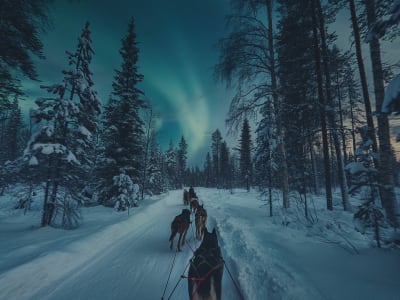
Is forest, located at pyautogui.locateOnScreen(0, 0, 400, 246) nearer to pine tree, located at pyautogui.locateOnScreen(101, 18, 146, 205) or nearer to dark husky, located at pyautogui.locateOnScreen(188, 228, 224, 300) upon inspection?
pine tree, located at pyautogui.locateOnScreen(101, 18, 146, 205)

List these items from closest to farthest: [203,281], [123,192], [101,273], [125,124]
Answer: [203,281], [101,273], [123,192], [125,124]

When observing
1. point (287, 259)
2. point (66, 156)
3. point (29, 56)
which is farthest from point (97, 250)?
point (29, 56)

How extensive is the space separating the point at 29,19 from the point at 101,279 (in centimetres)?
1044

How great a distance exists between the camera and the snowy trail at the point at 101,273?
8.82 feet

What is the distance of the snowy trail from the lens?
2.69 m

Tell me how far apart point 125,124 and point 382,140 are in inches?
549

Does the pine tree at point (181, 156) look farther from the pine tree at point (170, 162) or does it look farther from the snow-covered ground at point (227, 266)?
the snow-covered ground at point (227, 266)

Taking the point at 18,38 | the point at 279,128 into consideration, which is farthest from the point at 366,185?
the point at 18,38

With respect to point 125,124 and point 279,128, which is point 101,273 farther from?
point 125,124

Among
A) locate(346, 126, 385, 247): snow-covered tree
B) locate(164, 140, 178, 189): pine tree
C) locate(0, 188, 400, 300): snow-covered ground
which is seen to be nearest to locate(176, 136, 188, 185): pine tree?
locate(164, 140, 178, 189): pine tree

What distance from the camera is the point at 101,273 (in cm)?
332

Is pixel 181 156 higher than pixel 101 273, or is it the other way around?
pixel 181 156

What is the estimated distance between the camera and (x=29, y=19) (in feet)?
21.7

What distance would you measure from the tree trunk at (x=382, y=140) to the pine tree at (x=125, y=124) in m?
12.9
